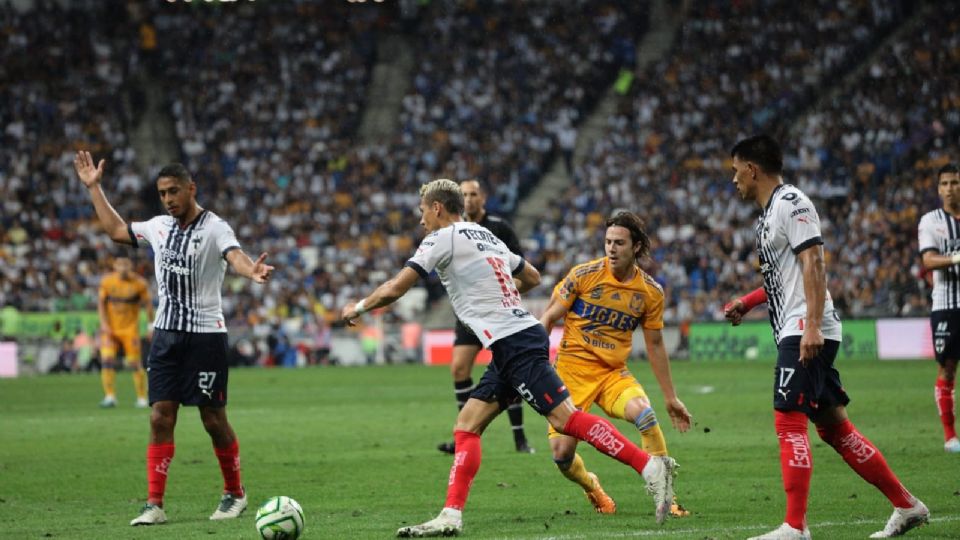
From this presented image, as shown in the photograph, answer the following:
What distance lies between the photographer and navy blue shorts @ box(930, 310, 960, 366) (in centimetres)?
1389

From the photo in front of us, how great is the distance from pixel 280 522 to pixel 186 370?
2286 millimetres

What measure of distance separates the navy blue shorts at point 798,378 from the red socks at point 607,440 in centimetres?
115

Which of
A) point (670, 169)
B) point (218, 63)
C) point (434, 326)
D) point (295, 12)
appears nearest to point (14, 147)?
point (218, 63)

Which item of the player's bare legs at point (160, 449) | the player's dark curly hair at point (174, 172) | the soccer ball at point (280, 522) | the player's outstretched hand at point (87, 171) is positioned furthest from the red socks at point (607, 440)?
the player's outstretched hand at point (87, 171)

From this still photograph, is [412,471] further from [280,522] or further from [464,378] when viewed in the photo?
[280,522]

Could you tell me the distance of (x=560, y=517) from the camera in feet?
33.3

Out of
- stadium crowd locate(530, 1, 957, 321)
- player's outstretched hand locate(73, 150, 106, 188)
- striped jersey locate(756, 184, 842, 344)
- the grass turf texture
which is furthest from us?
stadium crowd locate(530, 1, 957, 321)

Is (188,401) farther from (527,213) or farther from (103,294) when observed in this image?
(527,213)

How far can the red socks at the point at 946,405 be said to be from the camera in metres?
14.0

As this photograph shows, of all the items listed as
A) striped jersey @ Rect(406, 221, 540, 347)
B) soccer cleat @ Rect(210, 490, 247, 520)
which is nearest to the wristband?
striped jersey @ Rect(406, 221, 540, 347)

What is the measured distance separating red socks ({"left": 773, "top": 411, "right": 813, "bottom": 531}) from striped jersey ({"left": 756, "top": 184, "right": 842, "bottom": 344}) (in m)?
0.53

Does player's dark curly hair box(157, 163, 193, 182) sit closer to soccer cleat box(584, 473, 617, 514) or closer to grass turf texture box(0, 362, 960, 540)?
grass turf texture box(0, 362, 960, 540)

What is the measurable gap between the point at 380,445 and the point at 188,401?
6057mm

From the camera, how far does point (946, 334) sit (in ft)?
45.7
